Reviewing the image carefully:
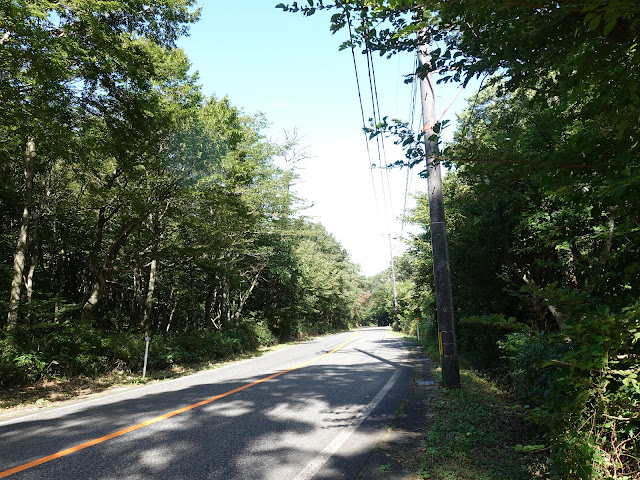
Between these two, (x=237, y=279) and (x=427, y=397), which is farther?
(x=237, y=279)

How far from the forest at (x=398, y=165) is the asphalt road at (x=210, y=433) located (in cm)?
217

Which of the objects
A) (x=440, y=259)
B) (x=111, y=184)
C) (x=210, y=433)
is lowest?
(x=210, y=433)

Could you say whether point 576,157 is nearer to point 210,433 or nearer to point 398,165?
point 398,165

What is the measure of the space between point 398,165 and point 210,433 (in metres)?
4.16

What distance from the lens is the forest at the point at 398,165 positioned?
216 centimetres

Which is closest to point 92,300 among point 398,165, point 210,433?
point 210,433

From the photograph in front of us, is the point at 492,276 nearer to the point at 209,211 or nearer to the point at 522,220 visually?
the point at 522,220

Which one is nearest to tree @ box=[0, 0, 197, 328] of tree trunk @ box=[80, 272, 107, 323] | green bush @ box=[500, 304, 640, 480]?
tree trunk @ box=[80, 272, 107, 323]

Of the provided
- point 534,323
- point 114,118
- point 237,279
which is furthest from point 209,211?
point 534,323

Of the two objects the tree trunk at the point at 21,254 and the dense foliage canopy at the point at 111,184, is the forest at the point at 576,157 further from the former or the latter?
the tree trunk at the point at 21,254

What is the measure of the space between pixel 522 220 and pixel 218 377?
831cm

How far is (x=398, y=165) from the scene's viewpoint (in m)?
2.72

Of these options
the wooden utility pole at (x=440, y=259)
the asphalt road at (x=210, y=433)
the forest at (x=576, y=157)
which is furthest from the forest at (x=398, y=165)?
the asphalt road at (x=210, y=433)

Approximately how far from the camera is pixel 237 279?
18.9 meters
